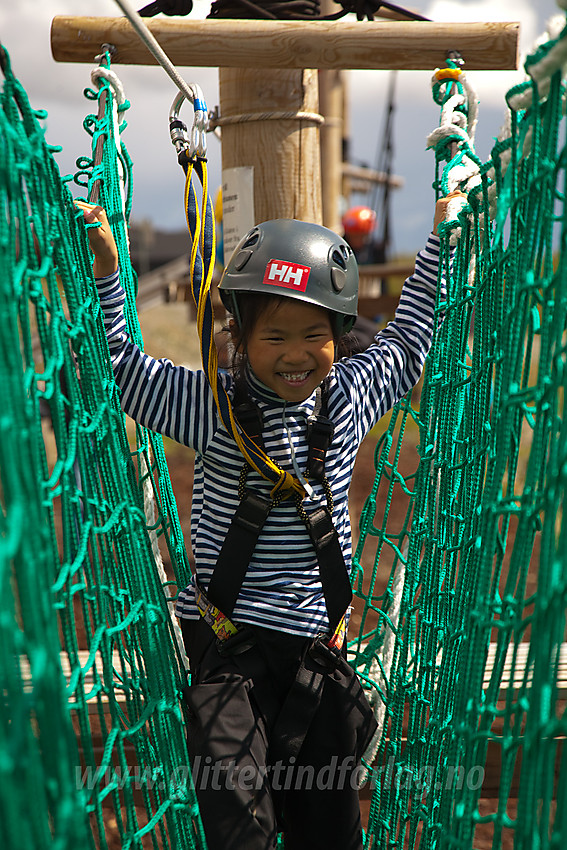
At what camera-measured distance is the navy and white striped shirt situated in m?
1.34

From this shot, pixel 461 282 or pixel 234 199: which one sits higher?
pixel 234 199

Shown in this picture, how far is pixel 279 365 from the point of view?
4.37ft

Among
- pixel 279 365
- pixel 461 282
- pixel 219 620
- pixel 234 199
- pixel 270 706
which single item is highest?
pixel 234 199

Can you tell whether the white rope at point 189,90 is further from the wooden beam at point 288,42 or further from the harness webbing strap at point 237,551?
the harness webbing strap at point 237,551

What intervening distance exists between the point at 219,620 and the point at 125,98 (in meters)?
1.00

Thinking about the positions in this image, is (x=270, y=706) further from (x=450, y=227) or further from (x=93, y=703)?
(x=450, y=227)

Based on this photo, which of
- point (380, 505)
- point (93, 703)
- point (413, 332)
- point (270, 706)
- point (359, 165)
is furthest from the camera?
point (359, 165)

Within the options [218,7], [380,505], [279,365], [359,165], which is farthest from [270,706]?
[359,165]

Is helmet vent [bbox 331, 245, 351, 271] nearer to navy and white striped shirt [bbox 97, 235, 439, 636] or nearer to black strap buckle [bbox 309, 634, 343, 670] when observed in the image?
navy and white striped shirt [bbox 97, 235, 439, 636]

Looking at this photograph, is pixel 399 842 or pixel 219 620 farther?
pixel 399 842

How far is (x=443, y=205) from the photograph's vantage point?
1.54m

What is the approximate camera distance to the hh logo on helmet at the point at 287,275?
1313 millimetres

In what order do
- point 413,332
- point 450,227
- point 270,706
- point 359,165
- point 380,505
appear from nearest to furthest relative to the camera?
point 270,706 < point 450,227 < point 413,332 < point 380,505 < point 359,165

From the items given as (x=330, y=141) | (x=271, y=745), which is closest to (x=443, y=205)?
(x=271, y=745)
